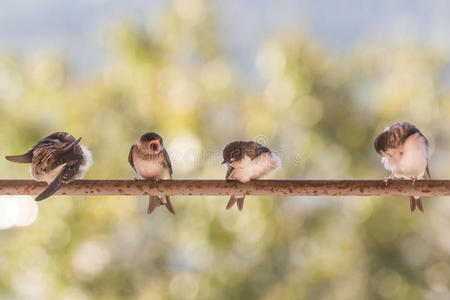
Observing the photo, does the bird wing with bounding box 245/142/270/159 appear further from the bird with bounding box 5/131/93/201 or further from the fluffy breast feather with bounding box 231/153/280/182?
the bird with bounding box 5/131/93/201

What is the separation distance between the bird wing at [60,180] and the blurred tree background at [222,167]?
174 centimetres

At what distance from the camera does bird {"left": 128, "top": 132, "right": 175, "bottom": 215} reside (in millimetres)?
1778

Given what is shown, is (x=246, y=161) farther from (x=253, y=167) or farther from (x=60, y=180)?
(x=60, y=180)

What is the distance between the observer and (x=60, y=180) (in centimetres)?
147

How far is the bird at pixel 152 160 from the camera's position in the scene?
178 centimetres

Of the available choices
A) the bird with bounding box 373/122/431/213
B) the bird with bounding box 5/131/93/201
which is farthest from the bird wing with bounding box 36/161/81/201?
the bird with bounding box 373/122/431/213

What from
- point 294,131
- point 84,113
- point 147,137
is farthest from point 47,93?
point 147,137

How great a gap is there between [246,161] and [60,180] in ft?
2.03

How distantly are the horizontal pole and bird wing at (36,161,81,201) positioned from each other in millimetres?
46

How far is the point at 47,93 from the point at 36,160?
7.33 feet

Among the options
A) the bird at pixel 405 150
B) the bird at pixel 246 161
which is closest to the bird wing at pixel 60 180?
the bird at pixel 246 161

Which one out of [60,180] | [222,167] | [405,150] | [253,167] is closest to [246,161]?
[253,167]

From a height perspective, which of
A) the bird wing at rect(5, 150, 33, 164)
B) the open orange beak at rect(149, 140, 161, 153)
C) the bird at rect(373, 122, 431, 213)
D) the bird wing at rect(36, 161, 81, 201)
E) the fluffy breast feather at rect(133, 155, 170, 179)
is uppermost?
the bird at rect(373, 122, 431, 213)

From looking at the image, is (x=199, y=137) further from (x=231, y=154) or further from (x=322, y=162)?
(x=231, y=154)
